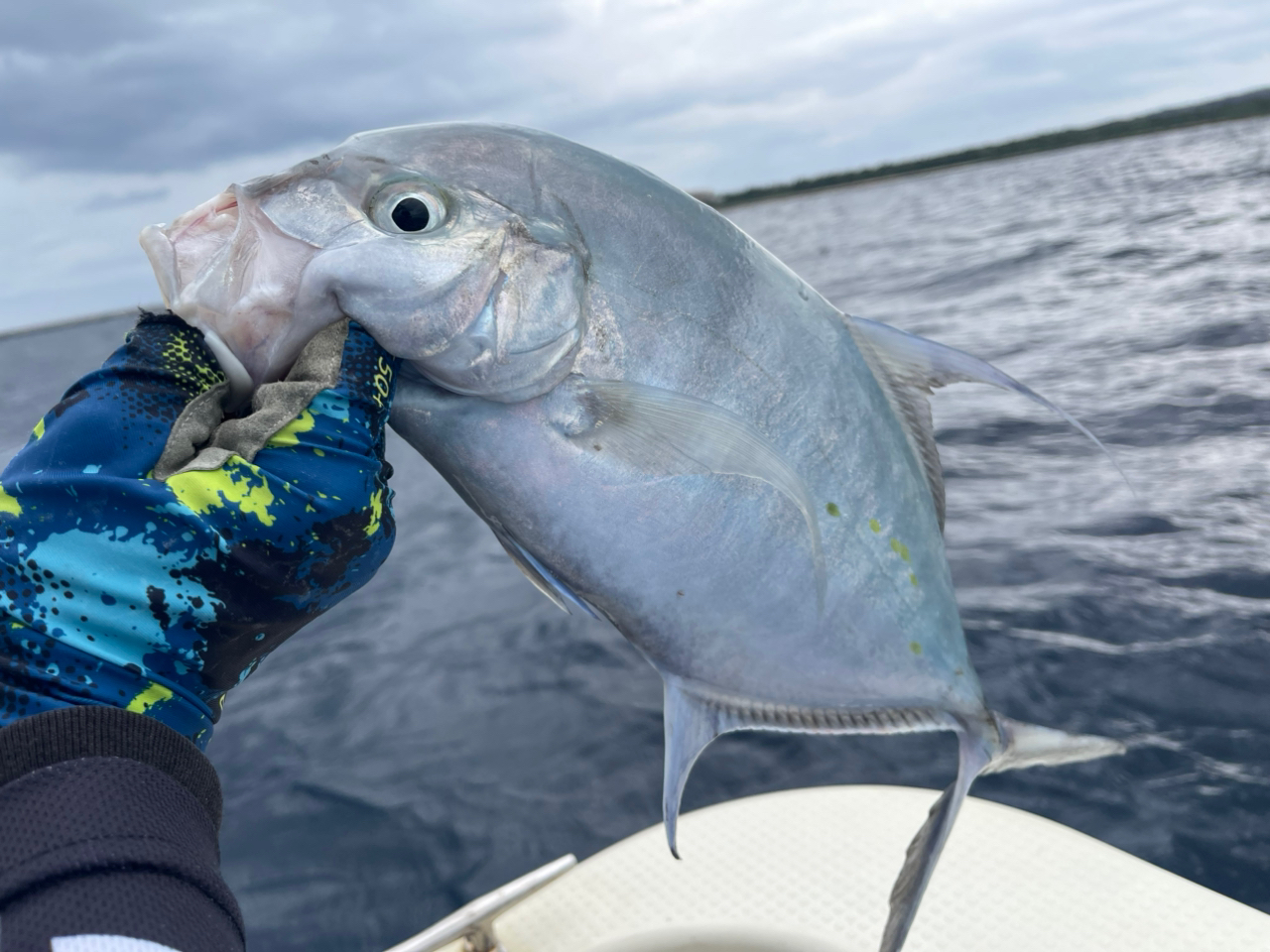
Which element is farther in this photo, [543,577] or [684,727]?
[684,727]

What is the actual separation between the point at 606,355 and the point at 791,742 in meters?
3.65

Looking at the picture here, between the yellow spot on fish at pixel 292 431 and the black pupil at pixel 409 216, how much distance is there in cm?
37

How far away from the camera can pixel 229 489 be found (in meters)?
1.44

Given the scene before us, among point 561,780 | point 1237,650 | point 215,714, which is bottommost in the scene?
point 561,780

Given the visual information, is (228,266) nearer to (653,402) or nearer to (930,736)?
(653,402)

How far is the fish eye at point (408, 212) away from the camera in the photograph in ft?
4.94

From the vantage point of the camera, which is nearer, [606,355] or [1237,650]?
[606,355]

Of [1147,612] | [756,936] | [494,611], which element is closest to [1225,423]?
[1147,612]

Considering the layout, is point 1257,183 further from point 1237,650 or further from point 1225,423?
point 1237,650

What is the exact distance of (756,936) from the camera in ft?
8.81

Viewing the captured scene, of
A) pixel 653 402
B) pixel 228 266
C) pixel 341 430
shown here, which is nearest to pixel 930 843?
pixel 653 402

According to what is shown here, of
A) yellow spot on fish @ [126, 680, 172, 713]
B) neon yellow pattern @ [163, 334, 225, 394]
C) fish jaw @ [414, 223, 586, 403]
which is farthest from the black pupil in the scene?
yellow spot on fish @ [126, 680, 172, 713]

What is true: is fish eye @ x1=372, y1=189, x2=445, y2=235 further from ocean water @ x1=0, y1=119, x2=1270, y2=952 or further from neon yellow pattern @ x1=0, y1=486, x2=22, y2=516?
ocean water @ x1=0, y1=119, x2=1270, y2=952

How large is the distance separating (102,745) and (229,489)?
1.41ft
